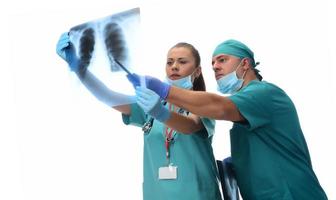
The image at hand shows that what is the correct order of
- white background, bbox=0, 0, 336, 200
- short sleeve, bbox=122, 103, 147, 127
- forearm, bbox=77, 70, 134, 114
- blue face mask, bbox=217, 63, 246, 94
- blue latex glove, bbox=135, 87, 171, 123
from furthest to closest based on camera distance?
white background, bbox=0, 0, 336, 200 → short sleeve, bbox=122, 103, 147, 127 → blue face mask, bbox=217, 63, 246, 94 → forearm, bbox=77, 70, 134, 114 → blue latex glove, bbox=135, 87, 171, 123

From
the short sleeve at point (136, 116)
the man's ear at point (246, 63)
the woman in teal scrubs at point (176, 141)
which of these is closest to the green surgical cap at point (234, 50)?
the man's ear at point (246, 63)

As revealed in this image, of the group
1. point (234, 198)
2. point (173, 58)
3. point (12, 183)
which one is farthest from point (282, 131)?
point (12, 183)

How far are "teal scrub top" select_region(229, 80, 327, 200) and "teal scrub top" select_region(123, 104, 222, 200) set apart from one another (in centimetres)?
13

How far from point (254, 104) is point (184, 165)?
35 centimetres

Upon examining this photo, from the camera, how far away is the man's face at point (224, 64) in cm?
172

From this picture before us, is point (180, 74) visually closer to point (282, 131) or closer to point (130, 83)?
point (130, 83)

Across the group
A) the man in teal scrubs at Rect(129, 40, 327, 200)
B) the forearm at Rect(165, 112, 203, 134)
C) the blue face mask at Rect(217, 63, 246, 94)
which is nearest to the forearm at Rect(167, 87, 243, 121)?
the man in teal scrubs at Rect(129, 40, 327, 200)

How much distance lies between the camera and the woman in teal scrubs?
5.25 feet

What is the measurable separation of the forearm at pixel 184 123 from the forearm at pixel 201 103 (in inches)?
5.3

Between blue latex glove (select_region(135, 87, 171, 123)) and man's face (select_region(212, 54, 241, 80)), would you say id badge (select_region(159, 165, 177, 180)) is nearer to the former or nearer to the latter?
blue latex glove (select_region(135, 87, 171, 123))

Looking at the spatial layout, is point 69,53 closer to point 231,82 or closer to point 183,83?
point 183,83

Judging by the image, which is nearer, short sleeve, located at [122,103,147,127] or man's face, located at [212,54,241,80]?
man's face, located at [212,54,241,80]

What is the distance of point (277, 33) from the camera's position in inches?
98.9

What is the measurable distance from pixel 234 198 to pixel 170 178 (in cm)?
31
